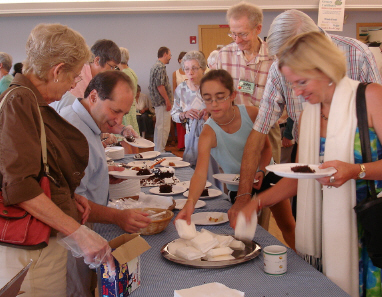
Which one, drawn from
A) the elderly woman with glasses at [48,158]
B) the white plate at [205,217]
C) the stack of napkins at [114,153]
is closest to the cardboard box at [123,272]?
the elderly woman with glasses at [48,158]

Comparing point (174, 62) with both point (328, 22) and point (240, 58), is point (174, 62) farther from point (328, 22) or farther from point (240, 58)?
point (240, 58)

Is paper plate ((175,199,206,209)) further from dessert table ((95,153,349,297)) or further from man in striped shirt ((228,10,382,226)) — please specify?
dessert table ((95,153,349,297))

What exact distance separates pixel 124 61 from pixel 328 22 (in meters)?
2.83

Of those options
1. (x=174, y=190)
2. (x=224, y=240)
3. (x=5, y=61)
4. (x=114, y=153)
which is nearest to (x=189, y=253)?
(x=224, y=240)

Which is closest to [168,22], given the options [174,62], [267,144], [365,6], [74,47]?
[174,62]

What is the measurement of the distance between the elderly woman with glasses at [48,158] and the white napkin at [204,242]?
0.36 m

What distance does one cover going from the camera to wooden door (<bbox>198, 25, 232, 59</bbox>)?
29.3 feet

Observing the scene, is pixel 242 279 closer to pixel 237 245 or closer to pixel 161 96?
pixel 237 245

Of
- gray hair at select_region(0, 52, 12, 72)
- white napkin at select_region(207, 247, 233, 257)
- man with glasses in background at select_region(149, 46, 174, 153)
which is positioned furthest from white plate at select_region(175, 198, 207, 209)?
man with glasses in background at select_region(149, 46, 174, 153)

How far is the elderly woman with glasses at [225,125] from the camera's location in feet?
7.56

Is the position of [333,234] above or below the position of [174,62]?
below

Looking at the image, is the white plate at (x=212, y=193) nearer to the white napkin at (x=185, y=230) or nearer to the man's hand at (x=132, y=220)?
the man's hand at (x=132, y=220)

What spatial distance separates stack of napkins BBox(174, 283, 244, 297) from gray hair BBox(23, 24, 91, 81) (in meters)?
0.80

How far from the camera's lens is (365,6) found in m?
8.93
